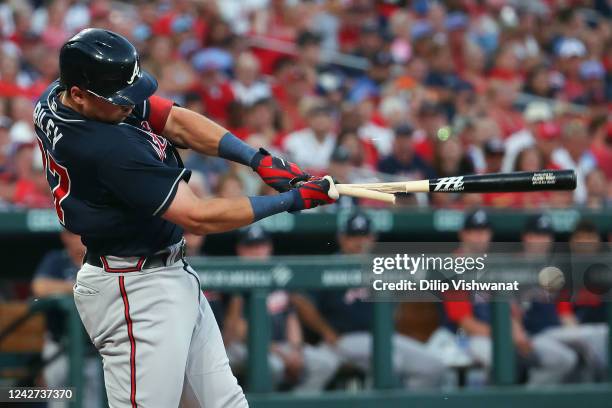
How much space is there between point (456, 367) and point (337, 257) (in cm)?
96

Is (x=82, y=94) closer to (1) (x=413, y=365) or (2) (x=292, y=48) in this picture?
(1) (x=413, y=365)

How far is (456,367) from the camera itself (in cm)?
591

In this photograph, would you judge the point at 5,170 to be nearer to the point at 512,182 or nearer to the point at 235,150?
the point at 235,150

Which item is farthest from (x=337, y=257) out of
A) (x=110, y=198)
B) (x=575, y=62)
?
(x=575, y=62)

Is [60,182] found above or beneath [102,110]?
beneath

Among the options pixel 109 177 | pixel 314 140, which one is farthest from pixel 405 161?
pixel 109 177

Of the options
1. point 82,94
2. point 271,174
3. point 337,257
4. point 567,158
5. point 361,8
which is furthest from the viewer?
point 361,8

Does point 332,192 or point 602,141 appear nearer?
point 332,192

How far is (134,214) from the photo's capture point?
339 cm

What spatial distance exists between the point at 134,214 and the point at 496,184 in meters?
1.27

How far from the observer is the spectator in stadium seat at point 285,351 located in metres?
5.57

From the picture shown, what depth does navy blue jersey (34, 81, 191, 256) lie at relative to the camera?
322 cm

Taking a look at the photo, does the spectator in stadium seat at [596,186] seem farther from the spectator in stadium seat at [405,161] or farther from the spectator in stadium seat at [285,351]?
the spectator in stadium seat at [285,351]

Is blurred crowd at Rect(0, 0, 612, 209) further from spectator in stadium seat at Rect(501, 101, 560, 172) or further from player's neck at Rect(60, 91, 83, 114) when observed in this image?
player's neck at Rect(60, 91, 83, 114)
